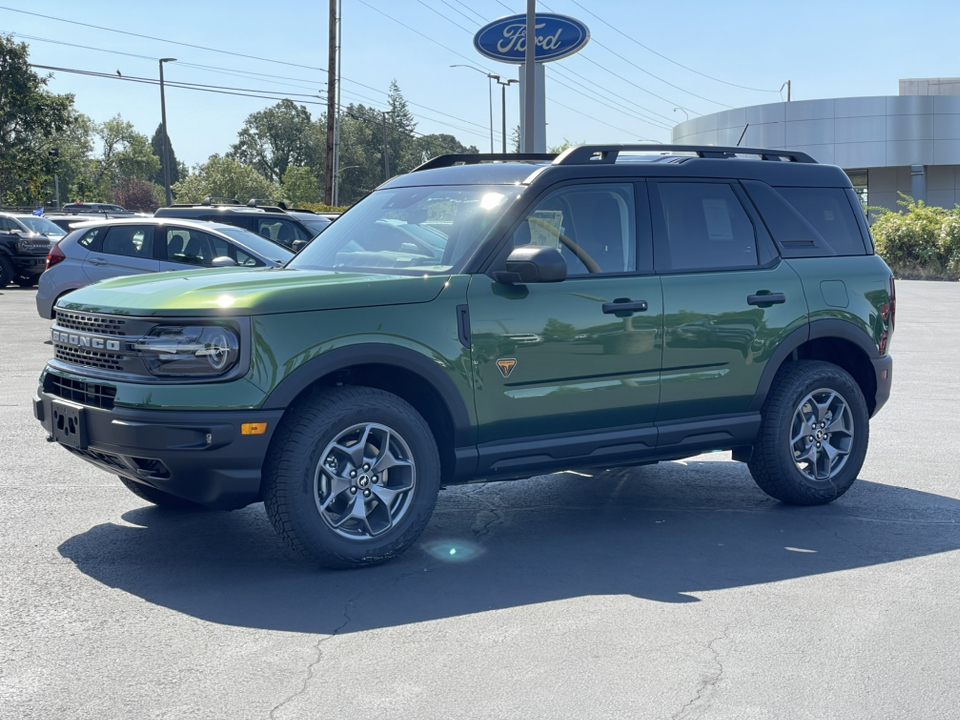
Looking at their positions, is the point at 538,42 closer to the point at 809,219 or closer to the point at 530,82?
the point at 530,82

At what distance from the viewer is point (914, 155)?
193 feet

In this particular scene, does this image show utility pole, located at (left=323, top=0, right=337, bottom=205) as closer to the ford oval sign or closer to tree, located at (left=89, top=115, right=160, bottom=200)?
the ford oval sign

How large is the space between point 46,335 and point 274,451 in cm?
1218

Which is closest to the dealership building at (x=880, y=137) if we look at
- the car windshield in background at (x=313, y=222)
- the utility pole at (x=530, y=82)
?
the utility pole at (x=530, y=82)

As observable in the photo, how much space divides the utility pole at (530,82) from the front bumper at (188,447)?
1743 centimetres

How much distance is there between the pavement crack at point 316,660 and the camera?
3742 millimetres

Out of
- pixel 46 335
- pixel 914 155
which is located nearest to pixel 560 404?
pixel 46 335

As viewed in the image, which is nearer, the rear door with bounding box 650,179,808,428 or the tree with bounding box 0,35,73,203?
the rear door with bounding box 650,179,808,428

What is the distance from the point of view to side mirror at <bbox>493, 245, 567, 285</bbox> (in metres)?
5.45

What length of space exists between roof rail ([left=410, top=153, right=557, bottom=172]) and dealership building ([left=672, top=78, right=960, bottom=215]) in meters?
52.7

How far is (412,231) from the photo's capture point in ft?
19.9

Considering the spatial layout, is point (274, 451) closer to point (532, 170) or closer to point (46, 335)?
point (532, 170)

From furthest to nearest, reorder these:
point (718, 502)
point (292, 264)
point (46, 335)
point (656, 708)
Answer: point (46, 335) → point (718, 502) → point (292, 264) → point (656, 708)

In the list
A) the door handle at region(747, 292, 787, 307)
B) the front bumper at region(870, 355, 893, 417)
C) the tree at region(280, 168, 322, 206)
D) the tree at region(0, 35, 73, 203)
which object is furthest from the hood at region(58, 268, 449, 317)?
the tree at region(280, 168, 322, 206)
